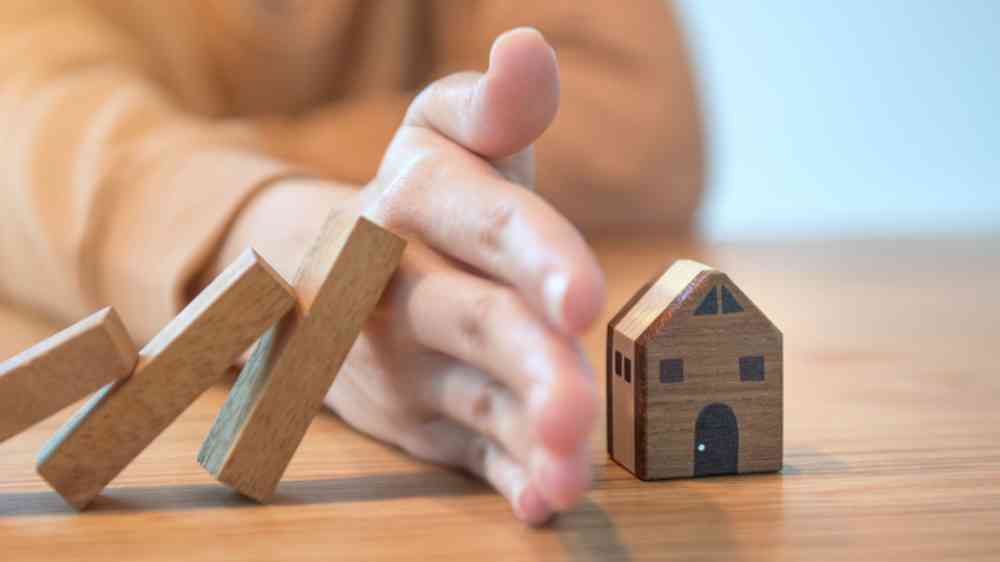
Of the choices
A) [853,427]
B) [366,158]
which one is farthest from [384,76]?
[853,427]

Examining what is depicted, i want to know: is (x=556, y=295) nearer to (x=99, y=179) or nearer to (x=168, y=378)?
(x=168, y=378)

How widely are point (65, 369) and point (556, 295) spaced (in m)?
0.21

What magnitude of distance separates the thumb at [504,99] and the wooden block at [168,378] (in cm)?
12

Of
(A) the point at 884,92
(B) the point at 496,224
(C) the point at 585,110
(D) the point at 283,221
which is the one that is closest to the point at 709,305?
(B) the point at 496,224

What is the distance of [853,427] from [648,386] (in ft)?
0.59

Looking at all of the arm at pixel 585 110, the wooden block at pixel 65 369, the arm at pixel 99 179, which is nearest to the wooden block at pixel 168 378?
the wooden block at pixel 65 369

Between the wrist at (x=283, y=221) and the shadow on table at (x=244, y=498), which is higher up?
the wrist at (x=283, y=221)

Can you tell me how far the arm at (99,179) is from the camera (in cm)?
86

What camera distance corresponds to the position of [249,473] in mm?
509

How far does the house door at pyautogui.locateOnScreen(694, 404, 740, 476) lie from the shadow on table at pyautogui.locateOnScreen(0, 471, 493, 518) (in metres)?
0.10

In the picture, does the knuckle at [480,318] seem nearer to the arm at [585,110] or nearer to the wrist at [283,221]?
the wrist at [283,221]

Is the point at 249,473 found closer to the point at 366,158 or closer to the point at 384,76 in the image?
the point at 366,158

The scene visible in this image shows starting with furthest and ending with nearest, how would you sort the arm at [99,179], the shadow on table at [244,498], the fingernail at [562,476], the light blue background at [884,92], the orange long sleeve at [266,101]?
the light blue background at [884,92], the orange long sleeve at [266,101], the arm at [99,179], the shadow on table at [244,498], the fingernail at [562,476]

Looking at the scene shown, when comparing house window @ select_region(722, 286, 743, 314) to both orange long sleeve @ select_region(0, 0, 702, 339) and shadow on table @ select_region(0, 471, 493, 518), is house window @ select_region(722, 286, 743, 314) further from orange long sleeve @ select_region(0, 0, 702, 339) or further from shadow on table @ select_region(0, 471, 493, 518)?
orange long sleeve @ select_region(0, 0, 702, 339)
